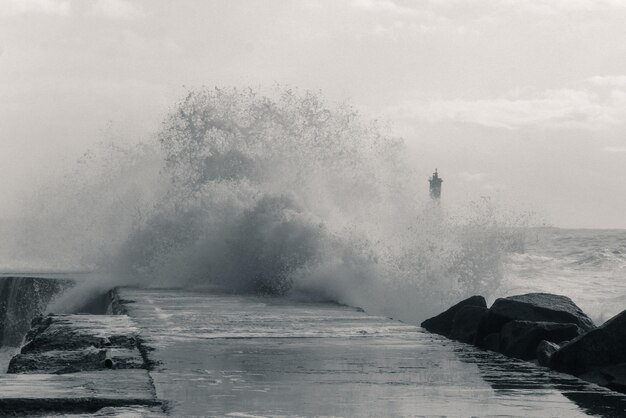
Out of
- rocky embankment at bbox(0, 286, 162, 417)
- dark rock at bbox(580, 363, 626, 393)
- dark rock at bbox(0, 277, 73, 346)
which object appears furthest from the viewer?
dark rock at bbox(0, 277, 73, 346)

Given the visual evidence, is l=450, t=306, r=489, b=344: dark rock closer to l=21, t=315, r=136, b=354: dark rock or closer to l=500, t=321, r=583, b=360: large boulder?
l=500, t=321, r=583, b=360: large boulder

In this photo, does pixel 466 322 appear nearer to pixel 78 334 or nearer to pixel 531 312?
pixel 531 312

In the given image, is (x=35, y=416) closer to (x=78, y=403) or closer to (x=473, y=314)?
(x=78, y=403)

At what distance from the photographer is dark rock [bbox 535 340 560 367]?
609 centimetres

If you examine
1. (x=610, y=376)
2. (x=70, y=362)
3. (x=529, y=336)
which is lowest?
(x=70, y=362)

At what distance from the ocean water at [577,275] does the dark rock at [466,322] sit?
7.09 m

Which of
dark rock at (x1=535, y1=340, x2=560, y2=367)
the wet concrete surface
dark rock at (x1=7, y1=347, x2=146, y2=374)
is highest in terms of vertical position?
dark rock at (x1=535, y1=340, x2=560, y2=367)

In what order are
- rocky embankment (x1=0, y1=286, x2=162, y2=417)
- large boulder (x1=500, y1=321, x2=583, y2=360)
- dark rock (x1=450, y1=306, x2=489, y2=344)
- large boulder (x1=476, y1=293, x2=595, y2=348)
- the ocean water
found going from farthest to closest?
the ocean water
dark rock (x1=450, y1=306, x2=489, y2=344)
large boulder (x1=476, y1=293, x2=595, y2=348)
large boulder (x1=500, y1=321, x2=583, y2=360)
rocky embankment (x1=0, y1=286, x2=162, y2=417)

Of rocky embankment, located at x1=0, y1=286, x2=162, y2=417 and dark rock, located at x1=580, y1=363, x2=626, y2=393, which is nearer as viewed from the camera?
rocky embankment, located at x1=0, y1=286, x2=162, y2=417

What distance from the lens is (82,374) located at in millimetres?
4707

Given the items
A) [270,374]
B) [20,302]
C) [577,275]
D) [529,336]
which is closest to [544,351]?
[529,336]

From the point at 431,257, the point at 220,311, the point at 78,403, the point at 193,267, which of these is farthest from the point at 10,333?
the point at 78,403

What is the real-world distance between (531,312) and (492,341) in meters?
0.69

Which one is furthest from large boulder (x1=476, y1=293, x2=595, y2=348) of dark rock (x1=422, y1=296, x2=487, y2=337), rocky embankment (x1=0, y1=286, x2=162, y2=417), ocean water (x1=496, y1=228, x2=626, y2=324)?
ocean water (x1=496, y1=228, x2=626, y2=324)
